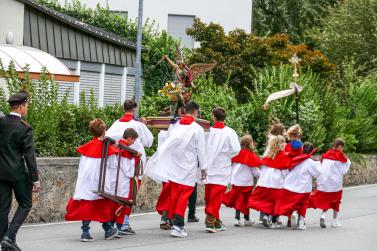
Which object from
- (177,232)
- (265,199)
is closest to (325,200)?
(265,199)

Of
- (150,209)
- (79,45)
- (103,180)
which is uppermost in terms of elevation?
(79,45)

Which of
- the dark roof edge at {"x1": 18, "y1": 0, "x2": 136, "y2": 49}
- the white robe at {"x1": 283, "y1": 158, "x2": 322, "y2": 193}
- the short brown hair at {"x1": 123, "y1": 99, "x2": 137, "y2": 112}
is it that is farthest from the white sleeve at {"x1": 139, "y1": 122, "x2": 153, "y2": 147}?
the dark roof edge at {"x1": 18, "y1": 0, "x2": 136, "y2": 49}

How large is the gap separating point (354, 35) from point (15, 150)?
40707 mm

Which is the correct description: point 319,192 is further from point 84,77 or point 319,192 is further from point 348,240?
point 84,77

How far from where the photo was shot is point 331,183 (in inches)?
738

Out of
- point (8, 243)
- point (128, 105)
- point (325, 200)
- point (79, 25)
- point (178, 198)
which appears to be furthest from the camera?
point (79, 25)

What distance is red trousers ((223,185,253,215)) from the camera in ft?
58.2

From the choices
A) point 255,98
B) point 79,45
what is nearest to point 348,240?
point 255,98

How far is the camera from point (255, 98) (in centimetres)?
3027

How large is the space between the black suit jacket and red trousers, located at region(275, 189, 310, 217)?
5.92m

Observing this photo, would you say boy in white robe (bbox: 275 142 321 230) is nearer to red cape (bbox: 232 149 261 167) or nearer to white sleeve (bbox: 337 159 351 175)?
red cape (bbox: 232 149 261 167)

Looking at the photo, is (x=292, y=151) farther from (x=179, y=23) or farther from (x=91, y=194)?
(x=179, y=23)

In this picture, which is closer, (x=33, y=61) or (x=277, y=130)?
(x=277, y=130)

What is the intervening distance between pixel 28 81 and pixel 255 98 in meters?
11.1
